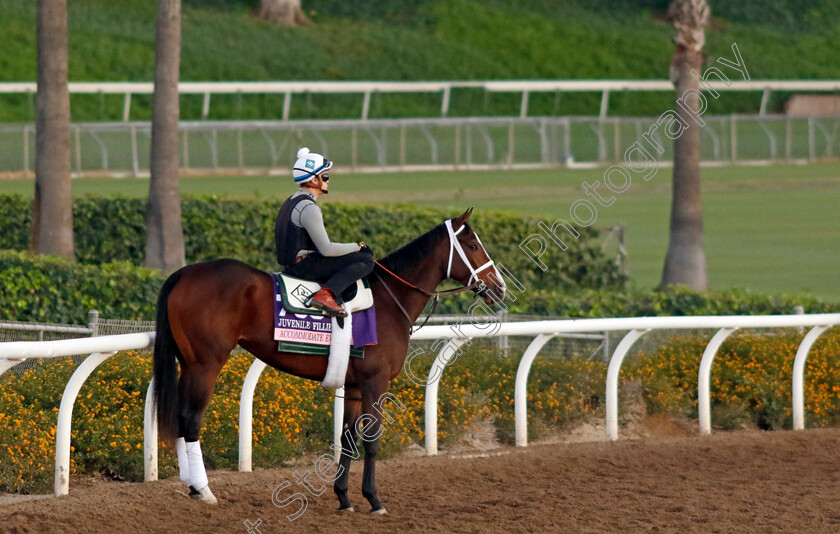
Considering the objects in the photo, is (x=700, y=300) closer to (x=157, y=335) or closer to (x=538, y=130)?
(x=157, y=335)

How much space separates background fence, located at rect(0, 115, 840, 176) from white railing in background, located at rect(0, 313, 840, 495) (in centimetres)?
1604

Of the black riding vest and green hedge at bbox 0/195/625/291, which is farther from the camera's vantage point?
green hedge at bbox 0/195/625/291

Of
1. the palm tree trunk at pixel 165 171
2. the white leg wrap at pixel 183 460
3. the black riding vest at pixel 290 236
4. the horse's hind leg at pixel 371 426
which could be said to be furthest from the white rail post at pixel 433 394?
the palm tree trunk at pixel 165 171

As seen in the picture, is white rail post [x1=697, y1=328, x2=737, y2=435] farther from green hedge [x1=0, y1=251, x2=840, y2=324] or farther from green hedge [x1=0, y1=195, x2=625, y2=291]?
green hedge [x1=0, y1=195, x2=625, y2=291]

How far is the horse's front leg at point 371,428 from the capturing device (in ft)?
20.6

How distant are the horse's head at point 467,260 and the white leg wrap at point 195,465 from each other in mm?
1567

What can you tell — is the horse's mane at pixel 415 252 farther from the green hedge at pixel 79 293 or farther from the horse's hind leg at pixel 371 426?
the green hedge at pixel 79 293

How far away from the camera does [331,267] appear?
20.6ft

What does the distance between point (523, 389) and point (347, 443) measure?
2.07 meters

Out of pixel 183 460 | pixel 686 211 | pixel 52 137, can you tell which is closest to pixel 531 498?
pixel 183 460

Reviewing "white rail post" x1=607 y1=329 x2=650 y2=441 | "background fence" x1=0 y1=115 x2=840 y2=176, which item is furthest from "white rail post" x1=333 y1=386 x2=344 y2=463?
"background fence" x1=0 y1=115 x2=840 y2=176

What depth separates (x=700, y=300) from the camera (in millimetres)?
12930

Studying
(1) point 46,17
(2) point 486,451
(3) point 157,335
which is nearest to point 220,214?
(1) point 46,17

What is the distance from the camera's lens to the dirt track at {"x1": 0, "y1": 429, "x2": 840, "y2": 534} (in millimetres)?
5930
